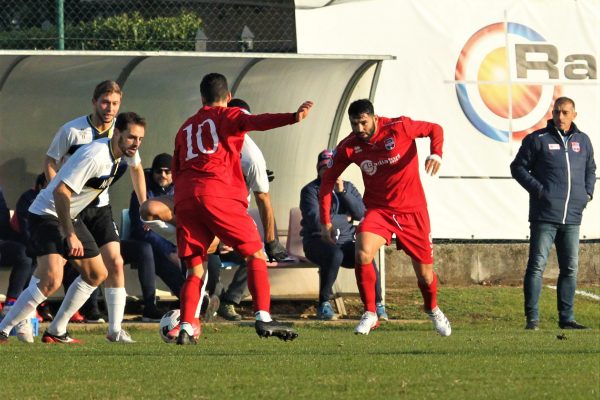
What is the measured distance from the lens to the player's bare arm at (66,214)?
10070mm

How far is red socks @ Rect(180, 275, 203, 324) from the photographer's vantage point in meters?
9.88

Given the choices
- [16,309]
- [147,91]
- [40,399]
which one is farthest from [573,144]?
[40,399]

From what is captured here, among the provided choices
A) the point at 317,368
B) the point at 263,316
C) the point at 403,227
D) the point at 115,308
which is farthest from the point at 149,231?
the point at 317,368

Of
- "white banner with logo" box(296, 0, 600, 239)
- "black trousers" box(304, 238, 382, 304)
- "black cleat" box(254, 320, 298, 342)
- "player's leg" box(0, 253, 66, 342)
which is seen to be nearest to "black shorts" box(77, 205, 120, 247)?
"player's leg" box(0, 253, 66, 342)

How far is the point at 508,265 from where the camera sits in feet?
58.5

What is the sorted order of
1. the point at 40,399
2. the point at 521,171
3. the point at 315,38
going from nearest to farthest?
the point at 40,399 → the point at 521,171 → the point at 315,38

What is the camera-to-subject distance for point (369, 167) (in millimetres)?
12008

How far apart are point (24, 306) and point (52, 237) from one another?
2.04 ft

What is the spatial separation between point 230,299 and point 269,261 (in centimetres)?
63

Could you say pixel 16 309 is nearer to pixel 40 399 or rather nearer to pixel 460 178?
pixel 40 399

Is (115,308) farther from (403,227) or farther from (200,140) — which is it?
(403,227)

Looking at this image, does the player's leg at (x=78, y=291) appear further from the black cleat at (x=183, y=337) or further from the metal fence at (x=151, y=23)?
the metal fence at (x=151, y=23)

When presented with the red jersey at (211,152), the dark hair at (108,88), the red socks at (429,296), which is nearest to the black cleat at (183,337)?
the red jersey at (211,152)

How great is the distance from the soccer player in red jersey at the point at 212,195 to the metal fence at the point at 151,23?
6.50m
